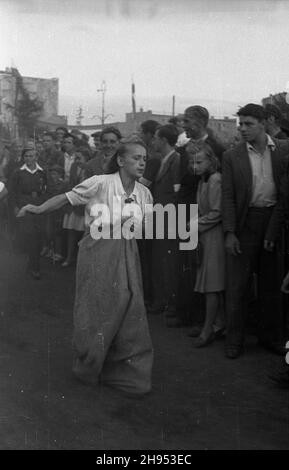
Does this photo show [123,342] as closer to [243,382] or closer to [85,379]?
[85,379]

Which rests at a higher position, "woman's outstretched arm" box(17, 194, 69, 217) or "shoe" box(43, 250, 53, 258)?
"woman's outstretched arm" box(17, 194, 69, 217)

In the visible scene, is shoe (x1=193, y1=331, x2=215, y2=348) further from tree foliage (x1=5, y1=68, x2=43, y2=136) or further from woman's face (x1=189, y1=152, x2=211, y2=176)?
Result: tree foliage (x1=5, y1=68, x2=43, y2=136)

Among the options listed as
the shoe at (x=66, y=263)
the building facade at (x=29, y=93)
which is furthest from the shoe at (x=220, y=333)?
the shoe at (x=66, y=263)

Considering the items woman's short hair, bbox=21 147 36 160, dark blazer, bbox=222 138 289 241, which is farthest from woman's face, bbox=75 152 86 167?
dark blazer, bbox=222 138 289 241

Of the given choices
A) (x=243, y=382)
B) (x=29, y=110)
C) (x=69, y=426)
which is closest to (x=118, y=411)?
(x=69, y=426)

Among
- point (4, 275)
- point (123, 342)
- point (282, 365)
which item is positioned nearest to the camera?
point (123, 342)

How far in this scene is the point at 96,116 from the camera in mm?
5316

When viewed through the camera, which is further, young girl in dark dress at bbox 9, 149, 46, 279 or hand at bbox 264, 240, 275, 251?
young girl in dark dress at bbox 9, 149, 46, 279

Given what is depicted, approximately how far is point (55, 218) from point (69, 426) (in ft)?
17.7

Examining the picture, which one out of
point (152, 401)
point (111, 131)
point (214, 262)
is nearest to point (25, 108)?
point (111, 131)

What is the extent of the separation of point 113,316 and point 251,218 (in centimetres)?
134

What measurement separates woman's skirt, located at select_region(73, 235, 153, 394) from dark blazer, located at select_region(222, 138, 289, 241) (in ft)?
3.15

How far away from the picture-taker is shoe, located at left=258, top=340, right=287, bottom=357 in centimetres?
466

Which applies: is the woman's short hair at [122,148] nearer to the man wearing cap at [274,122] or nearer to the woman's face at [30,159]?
the man wearing cap at [274,122]
